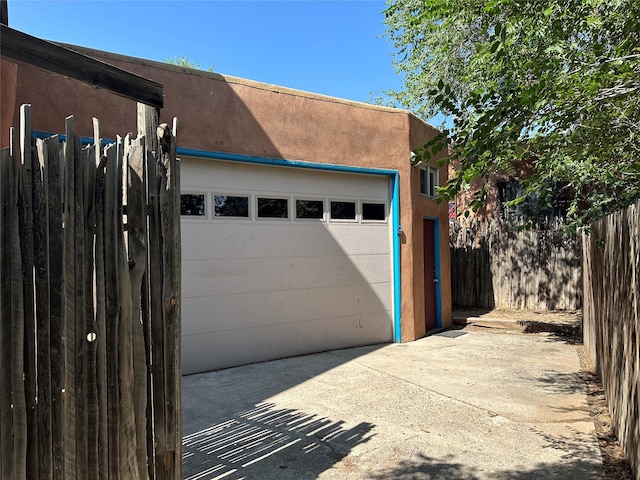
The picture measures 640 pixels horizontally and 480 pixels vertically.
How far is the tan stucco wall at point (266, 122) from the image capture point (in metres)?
5.71

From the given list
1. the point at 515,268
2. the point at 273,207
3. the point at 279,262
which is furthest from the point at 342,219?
the point at 515,268

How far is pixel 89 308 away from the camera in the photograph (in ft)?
6.77

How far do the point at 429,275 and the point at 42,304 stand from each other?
915cm

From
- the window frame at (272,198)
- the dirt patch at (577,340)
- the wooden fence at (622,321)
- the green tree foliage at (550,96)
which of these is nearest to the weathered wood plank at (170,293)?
the green tree foliage at (550,96)

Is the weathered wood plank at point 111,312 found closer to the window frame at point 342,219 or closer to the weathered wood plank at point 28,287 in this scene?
the weathered wood plank at point 28,287

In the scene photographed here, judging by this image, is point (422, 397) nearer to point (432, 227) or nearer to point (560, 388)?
point (560, 388)

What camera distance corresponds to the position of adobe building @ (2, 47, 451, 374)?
21.5 feet

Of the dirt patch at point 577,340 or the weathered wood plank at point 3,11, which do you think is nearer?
the weathered wood plank at point 3,11

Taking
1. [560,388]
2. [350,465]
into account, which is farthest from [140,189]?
[560,388]

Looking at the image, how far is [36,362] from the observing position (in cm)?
191

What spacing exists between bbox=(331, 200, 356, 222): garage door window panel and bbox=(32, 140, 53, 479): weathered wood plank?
6.58 meters

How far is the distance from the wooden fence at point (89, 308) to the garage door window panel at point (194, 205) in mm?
4376

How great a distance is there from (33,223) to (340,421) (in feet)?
12.4

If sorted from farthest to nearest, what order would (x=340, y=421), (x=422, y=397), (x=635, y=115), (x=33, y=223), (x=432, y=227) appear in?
1. (x=432, y=227)
2. (x=422, y=397)
3. (x=635, y=115)
4. (x=340, y=421)
5. (x=33, y=223)
